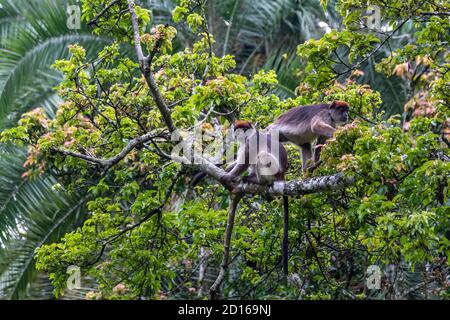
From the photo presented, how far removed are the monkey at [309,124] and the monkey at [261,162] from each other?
0.18 m

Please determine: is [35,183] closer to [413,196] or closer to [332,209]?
[332,209]

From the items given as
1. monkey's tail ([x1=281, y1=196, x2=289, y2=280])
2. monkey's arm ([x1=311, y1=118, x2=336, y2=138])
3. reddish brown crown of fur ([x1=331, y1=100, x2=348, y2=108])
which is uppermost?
reddish brown crown of fur ([x1=331, y1=100, x2=348, y2=108])

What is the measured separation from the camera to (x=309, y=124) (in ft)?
21.8

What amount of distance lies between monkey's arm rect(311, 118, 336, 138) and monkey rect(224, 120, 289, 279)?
39 cm

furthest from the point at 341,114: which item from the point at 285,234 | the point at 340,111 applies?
the point at 285,234

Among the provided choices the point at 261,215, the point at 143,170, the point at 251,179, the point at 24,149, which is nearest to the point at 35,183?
the point at 24,149

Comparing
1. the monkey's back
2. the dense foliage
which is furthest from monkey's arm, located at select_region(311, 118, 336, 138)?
the dense foliage

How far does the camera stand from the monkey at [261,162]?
6145mm

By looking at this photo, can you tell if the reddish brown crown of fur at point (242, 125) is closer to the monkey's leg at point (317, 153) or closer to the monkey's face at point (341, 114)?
the monkey's leg at point (317, 153)

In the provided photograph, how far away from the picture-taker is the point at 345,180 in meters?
5.18

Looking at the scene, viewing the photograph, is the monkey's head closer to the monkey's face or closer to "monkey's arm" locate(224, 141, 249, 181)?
the monkey's face

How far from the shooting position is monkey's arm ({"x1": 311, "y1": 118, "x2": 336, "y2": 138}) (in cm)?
644

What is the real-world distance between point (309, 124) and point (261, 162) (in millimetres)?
659

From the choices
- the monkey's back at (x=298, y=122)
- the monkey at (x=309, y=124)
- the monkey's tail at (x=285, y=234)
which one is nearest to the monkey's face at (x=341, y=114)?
the monkey at (x=309, y=124)
